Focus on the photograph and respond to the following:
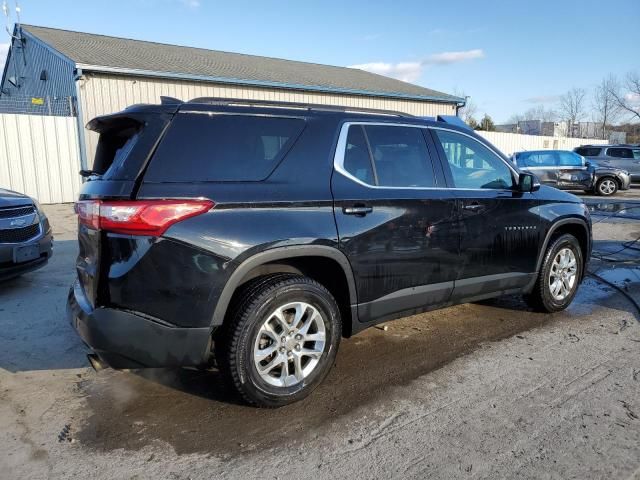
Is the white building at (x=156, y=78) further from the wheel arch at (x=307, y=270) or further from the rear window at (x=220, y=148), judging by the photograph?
the wheel arch at (x=307, y=270)

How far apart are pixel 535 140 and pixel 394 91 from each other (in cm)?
1346

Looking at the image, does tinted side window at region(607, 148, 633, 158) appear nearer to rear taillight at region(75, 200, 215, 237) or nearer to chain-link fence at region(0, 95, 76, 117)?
chain-link fence at region(0, 95, 76, 117)

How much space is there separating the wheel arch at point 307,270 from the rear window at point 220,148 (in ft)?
1.66

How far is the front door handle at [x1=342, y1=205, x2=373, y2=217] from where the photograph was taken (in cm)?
329

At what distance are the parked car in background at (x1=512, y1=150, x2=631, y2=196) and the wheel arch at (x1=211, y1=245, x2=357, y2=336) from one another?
15.9m

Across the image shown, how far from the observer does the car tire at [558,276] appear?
4734mm

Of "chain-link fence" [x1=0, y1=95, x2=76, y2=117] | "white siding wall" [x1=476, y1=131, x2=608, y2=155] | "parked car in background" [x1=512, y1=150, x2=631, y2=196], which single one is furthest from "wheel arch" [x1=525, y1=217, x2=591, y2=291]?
"white siding wall" [x1=476, y1=131, x2=608, y2=155]

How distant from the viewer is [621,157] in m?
21.0

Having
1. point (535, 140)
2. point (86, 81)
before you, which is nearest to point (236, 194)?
point (86, 81)

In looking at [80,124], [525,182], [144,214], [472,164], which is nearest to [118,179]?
[144,214]

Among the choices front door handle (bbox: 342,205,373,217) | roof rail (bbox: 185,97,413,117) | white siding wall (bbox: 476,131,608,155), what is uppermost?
white siding wall (bbox: 476,131,608,155)

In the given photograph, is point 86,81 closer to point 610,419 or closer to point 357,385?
point 357,385

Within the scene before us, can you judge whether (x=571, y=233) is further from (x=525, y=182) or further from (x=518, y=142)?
(x=518, y=142)

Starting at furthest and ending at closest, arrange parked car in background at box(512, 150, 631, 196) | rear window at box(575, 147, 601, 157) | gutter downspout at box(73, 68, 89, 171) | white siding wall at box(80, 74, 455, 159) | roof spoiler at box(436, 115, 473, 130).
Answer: rear window at box(575, 147, 601, 157) → parked car in background at box(512, 150, 631, 196) → white siding wall at box(80, 74, 455, 159) → gutter downspout at box(73, 68, 89, 171) → roof spoiler at box(436, 115, 473, 130)
